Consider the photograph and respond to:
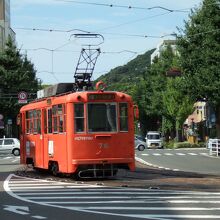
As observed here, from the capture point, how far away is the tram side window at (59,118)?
69.7ft

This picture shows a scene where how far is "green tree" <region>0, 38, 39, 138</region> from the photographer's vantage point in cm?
6725

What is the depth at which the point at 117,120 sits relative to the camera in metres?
21.0

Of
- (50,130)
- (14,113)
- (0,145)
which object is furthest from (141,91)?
(50,130)

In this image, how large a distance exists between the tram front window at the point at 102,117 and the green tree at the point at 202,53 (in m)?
24.0

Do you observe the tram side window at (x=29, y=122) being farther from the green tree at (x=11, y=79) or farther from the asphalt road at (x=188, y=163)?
the green tree at (x=11, y=79)

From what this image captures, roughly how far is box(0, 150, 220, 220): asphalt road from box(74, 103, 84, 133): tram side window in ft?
8.14

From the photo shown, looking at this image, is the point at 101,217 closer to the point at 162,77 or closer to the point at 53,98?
the point at 53,98

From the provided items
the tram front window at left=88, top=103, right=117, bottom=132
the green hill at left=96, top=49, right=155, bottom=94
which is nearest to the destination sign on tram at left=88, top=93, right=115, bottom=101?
the tram front window at left=88, top=103, right=117, bottom=132

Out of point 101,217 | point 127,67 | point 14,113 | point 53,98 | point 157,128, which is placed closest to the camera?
point 101,217

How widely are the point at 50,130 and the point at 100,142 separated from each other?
2912 mm

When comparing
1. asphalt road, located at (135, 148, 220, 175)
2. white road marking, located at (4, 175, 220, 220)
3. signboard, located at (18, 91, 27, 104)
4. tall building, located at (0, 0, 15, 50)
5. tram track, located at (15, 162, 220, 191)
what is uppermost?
tall building, located at (0, 0, 15, 50)

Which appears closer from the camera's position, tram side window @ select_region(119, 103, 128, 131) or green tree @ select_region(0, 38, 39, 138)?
tram side window @ select_region(119, 103, 128, 131)

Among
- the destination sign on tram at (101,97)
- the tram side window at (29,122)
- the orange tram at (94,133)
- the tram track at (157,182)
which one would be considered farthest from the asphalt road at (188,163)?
the tram side window at (29,122)

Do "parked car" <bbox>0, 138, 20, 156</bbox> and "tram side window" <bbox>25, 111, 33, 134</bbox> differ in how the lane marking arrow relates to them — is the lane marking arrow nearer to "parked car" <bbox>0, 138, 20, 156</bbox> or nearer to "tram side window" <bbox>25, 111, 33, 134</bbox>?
"tram side window" <bbox>25, 111, 33, 134</bbox>
